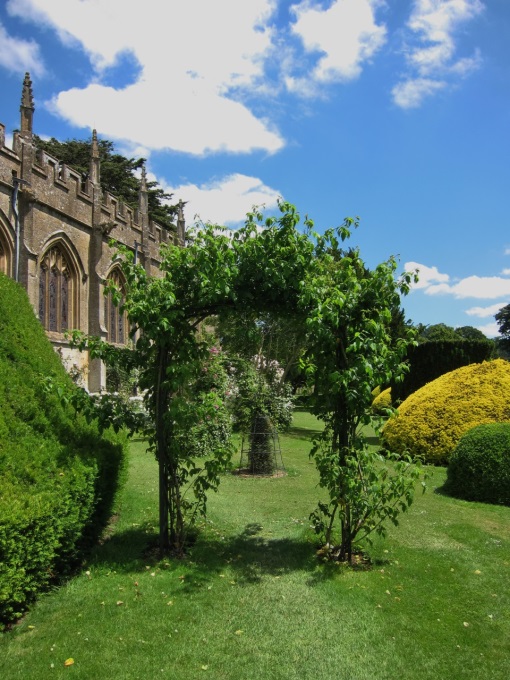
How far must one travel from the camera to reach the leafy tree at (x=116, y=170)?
39.9 m

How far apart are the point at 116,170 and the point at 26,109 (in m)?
22.9

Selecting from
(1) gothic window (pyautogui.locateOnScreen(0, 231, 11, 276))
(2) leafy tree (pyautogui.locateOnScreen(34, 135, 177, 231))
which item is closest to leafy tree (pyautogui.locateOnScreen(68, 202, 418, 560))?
(1) gothic window (pyautogui.locateOnScreen(0, 231, 11, 276))

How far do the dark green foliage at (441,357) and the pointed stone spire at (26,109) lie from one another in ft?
55.4

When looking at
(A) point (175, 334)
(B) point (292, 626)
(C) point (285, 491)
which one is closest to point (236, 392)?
(C) point (285, 491)

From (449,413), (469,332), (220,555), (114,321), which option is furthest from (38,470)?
(469,332)

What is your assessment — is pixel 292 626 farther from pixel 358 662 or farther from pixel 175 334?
pixel 175 334

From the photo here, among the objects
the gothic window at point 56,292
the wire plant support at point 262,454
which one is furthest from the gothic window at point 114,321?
the wire plant support at point 262,454

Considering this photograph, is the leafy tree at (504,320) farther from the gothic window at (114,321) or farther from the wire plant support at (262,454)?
the wire plant support at (262,454)

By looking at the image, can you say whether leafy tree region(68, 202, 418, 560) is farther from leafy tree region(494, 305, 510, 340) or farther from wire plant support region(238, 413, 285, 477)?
leafy tree region(494, 305, 510, 340)

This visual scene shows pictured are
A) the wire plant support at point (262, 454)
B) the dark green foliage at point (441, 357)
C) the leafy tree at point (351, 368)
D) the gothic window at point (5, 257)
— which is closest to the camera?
the leafy tree at point (351, 368)

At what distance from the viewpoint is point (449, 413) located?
12.6 meters

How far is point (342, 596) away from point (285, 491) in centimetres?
473

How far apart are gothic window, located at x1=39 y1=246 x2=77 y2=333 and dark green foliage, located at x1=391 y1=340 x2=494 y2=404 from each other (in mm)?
14676

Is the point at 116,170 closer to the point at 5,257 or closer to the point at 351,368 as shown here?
the point at 5,257
